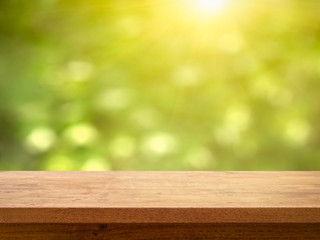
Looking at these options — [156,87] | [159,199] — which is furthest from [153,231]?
[156,87]

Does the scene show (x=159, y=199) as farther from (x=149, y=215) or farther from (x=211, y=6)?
(x=211, y=6)

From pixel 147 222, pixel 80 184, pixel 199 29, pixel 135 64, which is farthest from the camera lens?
pixel 199 29

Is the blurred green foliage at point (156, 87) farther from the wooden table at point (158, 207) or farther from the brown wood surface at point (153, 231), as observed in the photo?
the brown wood surface at point (153, 231)

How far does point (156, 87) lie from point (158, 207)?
1033mm

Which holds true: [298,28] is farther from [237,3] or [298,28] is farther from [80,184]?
[80,184]

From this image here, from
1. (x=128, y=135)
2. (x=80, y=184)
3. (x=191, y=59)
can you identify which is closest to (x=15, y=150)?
(x=128, y=135)

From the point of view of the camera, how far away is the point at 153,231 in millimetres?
808

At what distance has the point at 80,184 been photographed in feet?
2.99

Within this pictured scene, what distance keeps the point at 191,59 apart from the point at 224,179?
0.91 m

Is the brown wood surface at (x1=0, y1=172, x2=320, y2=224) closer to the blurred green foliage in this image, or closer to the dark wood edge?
the dark wood edge

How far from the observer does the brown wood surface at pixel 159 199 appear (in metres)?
0.73

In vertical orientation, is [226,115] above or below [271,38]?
below

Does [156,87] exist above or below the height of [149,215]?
below

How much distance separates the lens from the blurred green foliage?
173cm
